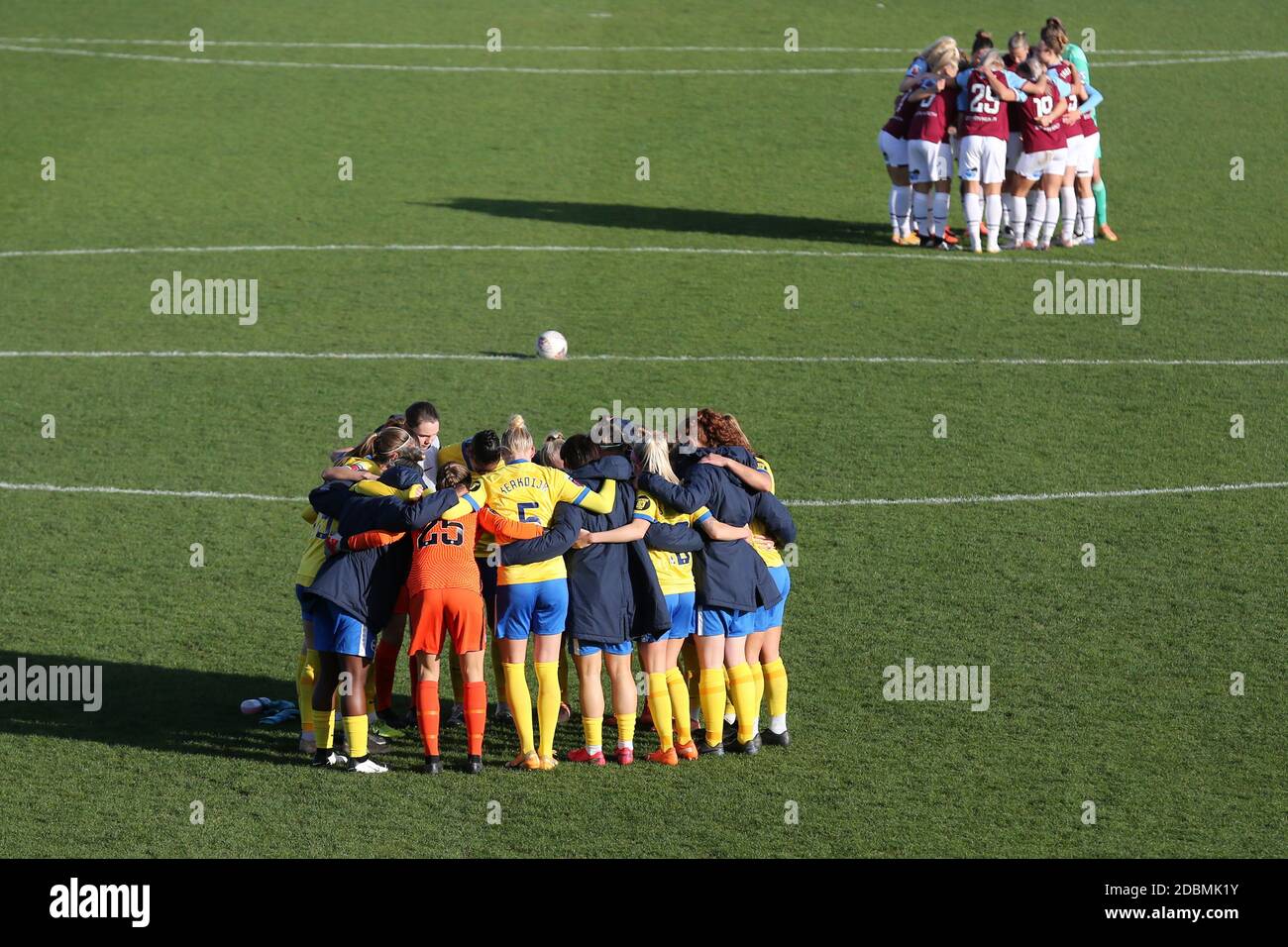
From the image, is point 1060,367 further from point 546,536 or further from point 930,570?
point 546,536

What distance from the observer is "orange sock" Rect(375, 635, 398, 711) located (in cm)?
1036

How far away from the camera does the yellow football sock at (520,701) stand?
9523 mm

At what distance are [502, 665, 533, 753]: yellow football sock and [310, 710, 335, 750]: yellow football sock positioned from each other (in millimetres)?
1017

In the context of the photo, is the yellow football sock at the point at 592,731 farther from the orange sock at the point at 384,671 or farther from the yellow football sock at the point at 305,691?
the yellow football sock at the point at 305,691

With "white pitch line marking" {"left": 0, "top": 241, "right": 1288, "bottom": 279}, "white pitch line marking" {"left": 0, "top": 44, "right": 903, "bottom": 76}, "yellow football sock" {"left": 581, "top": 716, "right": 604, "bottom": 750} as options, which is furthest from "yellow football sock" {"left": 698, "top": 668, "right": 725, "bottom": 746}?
"white pitch line marking" {"left": 0, "top": 44, "right": 903, "bottom": 76}

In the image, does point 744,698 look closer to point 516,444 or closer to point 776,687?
point 776,687

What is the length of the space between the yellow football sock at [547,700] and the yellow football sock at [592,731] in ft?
0.60

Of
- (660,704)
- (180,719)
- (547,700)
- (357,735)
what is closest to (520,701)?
(547,700)

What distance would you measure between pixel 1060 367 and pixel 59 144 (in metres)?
15.5

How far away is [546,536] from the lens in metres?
9.46

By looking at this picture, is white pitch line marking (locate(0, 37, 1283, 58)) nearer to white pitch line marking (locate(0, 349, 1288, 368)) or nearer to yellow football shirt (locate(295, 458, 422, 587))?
white pitch line marking (locate(0, 349, 1288, 368))

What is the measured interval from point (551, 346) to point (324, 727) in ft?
27.3

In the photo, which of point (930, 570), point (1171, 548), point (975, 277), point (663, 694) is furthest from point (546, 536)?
point (975, 277)

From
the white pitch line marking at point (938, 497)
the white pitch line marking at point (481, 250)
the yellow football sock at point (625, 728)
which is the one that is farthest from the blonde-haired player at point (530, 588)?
the white pitch line marking at point (481, 250)
